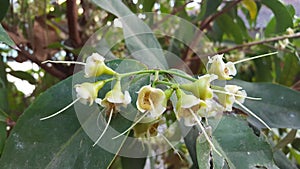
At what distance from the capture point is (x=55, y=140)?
18.5 inches

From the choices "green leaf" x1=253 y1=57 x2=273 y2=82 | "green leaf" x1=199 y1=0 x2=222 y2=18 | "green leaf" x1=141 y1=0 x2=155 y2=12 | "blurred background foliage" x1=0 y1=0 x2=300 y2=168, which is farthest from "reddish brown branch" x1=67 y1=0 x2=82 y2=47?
"green leaf" x1=253 y1=57 x2=273 y2=82

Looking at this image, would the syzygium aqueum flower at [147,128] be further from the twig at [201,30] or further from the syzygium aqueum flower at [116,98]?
the twig at [201,30]

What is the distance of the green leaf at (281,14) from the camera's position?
2.60ft

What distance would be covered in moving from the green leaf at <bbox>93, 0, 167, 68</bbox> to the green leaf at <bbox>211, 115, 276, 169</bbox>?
0.11m

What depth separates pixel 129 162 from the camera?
0.67m

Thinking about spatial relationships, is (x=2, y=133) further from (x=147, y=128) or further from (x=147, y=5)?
(x=147, y=5)

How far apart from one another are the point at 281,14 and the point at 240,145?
368 millimetres

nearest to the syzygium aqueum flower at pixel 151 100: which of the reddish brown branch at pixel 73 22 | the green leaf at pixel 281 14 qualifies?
the reddish brown branch at pixel 73 22

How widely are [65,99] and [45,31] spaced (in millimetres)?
423

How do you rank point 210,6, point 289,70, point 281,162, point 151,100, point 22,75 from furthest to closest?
1. point 289,70
2. point 22,75
3. point 210,6
4. point 281,162
5. point 151,100

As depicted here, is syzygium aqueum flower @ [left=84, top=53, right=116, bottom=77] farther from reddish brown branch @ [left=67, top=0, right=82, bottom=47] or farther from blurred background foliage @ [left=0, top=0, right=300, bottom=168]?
reddish brown branch @ [left=67, top=0, right=82, bottom=47]

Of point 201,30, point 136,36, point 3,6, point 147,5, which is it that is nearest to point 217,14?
point 201,30

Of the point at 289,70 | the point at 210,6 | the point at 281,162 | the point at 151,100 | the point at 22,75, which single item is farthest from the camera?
the point at 289,70

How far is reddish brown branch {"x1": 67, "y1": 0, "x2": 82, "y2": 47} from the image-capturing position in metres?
0.72
